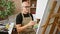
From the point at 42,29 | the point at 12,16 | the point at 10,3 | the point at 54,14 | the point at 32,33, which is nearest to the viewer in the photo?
the point at 54,14

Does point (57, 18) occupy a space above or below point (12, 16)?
above

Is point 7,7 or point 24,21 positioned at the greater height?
point 7,7

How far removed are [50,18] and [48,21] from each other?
30 millimetres

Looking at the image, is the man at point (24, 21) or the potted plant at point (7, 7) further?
the potted plant at point (7, 7)

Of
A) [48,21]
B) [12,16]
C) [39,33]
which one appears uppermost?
[48,21]

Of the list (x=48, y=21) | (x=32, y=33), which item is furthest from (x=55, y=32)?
(x=32, y=33)

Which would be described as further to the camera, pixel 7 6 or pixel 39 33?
pixel 7 6

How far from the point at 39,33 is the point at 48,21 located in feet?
0.50

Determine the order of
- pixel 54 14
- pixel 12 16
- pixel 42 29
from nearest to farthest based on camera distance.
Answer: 1. pixel 54 14
2. pixel 42 29
3. pixel 12 16

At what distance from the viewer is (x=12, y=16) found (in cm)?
475

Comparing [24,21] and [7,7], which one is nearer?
[24,21]

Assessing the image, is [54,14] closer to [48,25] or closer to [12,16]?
[48,25]

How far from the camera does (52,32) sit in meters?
1.00

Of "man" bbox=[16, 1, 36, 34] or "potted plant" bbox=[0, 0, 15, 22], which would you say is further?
"potted plant" bbox=[0, 0, 15, 22]
